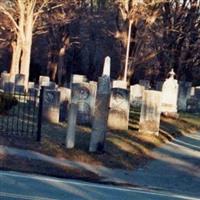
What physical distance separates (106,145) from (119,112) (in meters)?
4.98

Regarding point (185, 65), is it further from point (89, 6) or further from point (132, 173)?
point (132, 173)

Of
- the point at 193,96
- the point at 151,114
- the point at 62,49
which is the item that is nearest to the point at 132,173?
the point at 151,114

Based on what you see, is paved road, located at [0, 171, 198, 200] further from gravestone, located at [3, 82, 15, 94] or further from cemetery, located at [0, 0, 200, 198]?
gravestone, located at [3, 82, 15, 94]

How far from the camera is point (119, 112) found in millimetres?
23109

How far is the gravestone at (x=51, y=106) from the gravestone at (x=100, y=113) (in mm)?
6632

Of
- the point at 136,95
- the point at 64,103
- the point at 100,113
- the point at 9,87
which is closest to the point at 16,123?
the point at 64,103

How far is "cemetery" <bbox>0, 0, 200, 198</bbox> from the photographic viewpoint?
16344mm

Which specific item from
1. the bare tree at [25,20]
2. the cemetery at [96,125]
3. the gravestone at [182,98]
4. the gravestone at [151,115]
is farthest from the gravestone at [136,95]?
the gravestone at [151,115]

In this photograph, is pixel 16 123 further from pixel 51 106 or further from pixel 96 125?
pixel 96 125

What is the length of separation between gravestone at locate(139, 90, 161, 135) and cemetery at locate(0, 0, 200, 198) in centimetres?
3

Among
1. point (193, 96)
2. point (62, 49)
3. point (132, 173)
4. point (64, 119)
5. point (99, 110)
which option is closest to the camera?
point (132, 173)

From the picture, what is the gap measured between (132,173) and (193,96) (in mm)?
33249

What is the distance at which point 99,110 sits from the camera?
16531 mm

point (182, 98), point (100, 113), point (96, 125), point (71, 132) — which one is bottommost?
point (71, 132)
